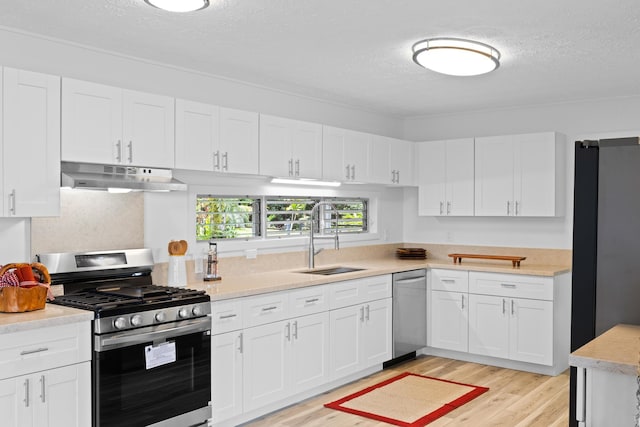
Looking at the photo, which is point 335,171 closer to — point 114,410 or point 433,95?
point 433,95

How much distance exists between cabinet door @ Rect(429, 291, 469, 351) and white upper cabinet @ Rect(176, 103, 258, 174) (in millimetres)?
2342

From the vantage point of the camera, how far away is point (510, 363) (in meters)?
5.48

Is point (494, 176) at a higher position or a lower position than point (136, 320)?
higher

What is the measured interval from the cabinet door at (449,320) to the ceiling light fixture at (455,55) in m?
2.44

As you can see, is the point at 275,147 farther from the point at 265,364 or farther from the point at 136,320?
the point at 136,320

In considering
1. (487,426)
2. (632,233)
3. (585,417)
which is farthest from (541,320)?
(585,417)

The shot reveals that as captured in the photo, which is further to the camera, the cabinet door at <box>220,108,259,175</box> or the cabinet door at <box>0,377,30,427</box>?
the cabinet door at <box>220,108,259,175</box>

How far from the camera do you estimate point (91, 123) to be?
350 cm

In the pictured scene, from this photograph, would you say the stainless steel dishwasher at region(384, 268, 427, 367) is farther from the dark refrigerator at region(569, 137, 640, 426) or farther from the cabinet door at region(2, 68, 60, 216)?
the cabinet door at region(2, 68, 60, 216)

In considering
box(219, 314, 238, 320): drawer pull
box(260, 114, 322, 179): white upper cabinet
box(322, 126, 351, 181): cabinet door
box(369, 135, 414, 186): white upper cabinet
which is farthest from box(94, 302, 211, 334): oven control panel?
box(369, 135, 414, 186): white upper cabinet

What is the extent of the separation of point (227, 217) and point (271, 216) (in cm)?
51

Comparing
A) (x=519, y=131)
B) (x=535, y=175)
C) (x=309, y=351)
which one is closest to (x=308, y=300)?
(x=309, y=351)

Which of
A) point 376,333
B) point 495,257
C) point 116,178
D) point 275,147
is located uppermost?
point 275,147

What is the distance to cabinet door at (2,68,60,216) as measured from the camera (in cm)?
317
